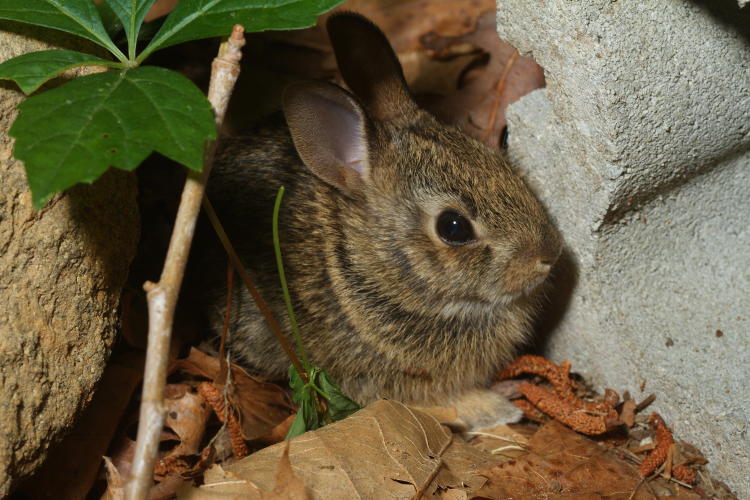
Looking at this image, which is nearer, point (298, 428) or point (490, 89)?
point (298, 428)

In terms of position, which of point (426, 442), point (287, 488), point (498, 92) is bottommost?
point (287, 488)

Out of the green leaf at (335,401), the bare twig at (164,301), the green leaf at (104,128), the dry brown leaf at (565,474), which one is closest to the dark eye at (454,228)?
the green leaf at (335,401)

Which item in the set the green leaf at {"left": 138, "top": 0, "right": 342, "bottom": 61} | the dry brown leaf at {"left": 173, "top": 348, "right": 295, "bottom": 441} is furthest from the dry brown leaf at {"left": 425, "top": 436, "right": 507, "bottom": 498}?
the green leaf at {"left": 138, "top": 0, "right": 342, "bottom": 61}

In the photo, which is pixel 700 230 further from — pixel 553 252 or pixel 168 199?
pixel 168 199

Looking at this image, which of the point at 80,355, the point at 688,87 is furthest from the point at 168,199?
the point at 688,87

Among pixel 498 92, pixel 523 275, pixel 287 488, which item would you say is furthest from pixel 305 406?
pixel 498 92

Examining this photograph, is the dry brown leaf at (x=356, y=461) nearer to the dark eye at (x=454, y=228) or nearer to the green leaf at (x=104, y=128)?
the dark eye at (x=454, y=228)

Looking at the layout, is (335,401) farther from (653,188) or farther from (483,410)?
(653,188)
